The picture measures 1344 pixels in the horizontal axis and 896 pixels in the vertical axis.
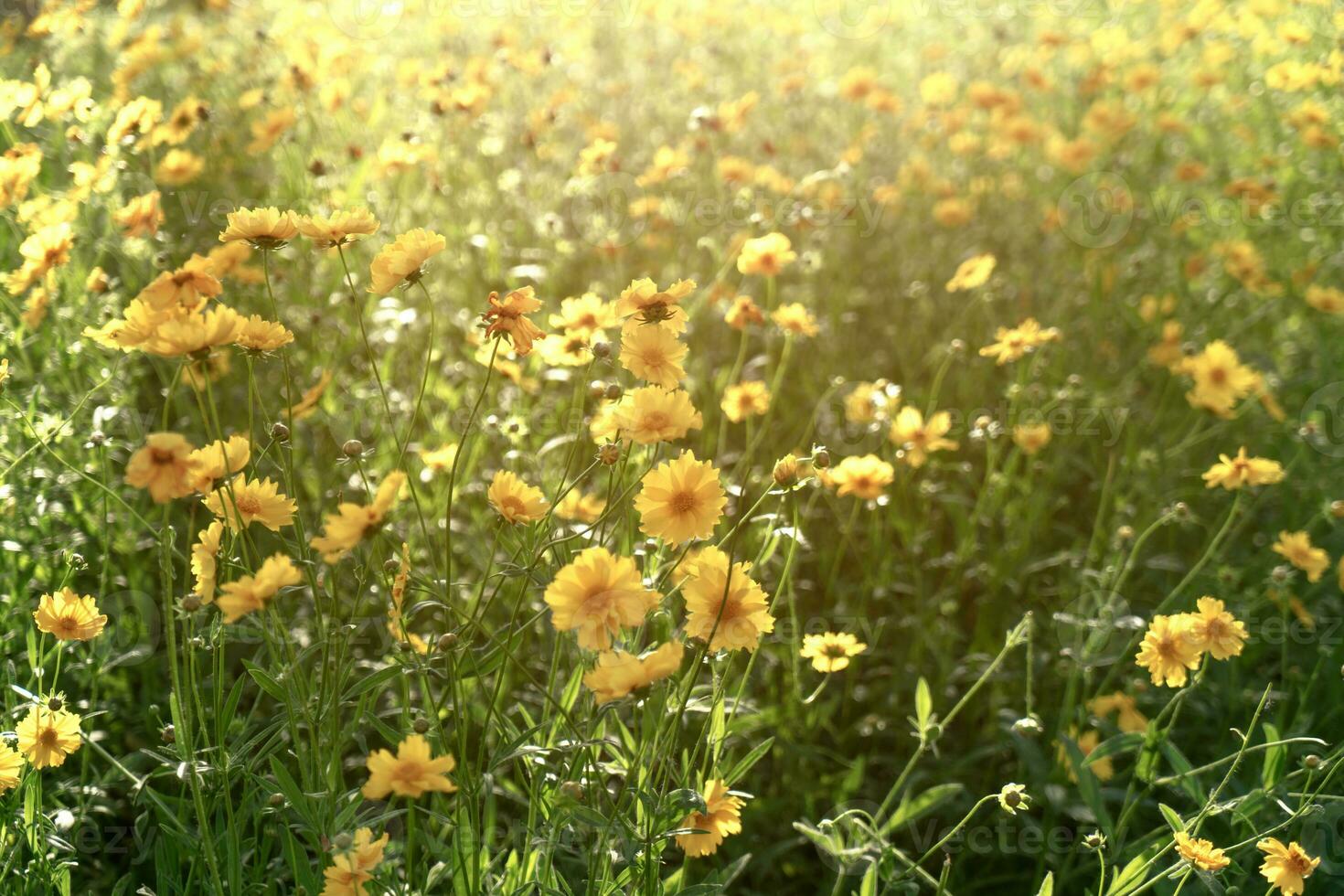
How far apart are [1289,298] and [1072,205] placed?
34.9 inches

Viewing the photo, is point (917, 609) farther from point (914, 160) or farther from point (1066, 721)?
point (914, 160)

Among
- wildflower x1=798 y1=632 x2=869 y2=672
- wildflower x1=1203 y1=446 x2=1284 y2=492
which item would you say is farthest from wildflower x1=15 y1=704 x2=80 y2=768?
wildflower x1=1203 y1=446 x2=1284 y2=492

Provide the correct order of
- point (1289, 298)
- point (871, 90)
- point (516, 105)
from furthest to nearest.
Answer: point (516, 105)
point (871, 90)
point (1289, 298)

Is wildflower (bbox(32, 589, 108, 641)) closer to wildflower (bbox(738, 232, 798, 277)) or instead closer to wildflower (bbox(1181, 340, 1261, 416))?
wildflower (bbox(738, 232, 798, 277))

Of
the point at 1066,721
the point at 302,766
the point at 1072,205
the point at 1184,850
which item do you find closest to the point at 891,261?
the point at 1072,205

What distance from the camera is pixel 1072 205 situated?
14.4 feet

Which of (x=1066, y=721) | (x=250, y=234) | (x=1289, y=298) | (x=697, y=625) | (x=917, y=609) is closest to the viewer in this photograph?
(x=697, y=625)

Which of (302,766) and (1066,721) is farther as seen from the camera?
(1066,721)

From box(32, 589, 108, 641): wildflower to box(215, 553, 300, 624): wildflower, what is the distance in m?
0.45

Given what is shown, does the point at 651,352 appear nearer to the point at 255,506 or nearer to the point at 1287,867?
the point at 255,506

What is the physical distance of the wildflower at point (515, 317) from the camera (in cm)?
151

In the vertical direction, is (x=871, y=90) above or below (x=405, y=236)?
below

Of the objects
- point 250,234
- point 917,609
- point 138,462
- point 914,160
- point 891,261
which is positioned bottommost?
point 917,609

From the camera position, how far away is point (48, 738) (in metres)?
1.50
